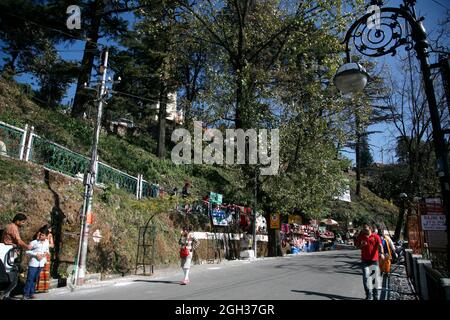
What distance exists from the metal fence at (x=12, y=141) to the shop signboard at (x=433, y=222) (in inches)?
516

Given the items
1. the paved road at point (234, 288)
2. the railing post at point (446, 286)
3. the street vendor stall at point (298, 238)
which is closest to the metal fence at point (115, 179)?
the paved road at point (234, 288)

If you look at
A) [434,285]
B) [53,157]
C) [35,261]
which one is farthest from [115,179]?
[434,285]

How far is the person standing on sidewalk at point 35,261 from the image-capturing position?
8.84 meters

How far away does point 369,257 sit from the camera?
9328mm

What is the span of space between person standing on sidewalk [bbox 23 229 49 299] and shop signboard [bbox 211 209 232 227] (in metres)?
13.9

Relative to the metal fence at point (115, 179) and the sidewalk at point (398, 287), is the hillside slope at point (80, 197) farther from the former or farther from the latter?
the sidewalk at point (398, 287)

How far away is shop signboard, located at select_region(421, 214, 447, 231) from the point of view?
432 inches

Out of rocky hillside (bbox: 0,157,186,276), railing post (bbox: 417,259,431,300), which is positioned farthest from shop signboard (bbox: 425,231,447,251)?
rocky hillside (bbox: 0,157,186,276)

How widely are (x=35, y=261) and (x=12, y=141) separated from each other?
5.27 meters

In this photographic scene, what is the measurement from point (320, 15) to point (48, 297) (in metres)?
18.9

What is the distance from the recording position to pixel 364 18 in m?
6.96

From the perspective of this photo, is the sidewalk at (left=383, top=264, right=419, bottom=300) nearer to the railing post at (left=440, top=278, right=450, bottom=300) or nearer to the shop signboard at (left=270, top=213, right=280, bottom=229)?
the railing post at (left=440, top=278, right=450, bottom=300)

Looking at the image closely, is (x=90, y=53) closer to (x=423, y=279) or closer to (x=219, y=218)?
(x=219, y=218)

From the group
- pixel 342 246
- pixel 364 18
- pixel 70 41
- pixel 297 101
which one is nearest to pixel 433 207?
pixel 364 18
